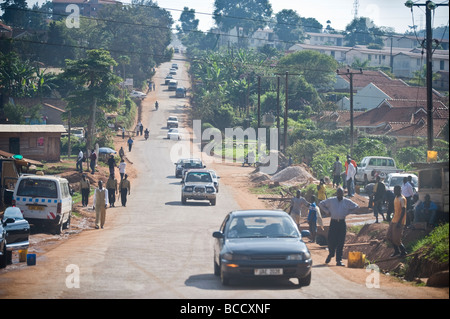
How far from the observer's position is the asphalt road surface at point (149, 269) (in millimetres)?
12151

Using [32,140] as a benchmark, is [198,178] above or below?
below

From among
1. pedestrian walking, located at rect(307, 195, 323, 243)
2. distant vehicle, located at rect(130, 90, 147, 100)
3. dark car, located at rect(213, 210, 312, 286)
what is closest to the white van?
pedestrian walking, located at rect(307, 195, 323, 243)

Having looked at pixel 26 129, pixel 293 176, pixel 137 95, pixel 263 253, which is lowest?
pixel 293 176

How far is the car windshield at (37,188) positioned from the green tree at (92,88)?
34.9m

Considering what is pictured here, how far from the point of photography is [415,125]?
68562 mm

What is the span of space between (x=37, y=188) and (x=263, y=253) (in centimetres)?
1294

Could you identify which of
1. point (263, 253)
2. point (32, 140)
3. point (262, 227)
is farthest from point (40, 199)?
point (32, 140)

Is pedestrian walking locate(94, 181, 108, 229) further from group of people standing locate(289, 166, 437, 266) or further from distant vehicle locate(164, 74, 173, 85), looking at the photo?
distant vehicle locate(164, 74, 173, 85)

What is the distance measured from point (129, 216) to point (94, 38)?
99.8 metres

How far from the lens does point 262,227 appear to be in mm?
14219

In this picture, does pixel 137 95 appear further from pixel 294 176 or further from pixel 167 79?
pixel 294 176

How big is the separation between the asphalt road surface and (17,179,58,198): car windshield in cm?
179

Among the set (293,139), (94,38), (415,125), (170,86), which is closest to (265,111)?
(293,139)

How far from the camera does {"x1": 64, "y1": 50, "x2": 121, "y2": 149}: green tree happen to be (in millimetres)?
58094
